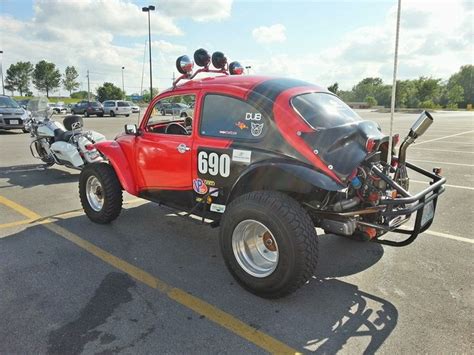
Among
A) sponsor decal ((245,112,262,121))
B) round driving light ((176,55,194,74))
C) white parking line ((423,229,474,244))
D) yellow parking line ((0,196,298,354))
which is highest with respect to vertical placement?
round driving light ((176,55,194,74))

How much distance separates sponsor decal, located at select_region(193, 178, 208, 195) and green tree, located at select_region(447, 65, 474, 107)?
102 metres

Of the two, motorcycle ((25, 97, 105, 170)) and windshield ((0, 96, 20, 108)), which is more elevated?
windshield ((0, 96, 20, 108))

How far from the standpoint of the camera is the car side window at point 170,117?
4.62 metres

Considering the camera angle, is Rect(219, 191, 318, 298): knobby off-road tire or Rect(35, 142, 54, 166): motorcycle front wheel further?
Rect(35, 142, 54, 166): motorcycle front wheel

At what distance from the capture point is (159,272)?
151 inches

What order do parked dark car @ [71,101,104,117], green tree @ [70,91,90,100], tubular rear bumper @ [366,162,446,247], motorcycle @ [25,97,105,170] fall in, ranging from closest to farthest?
1. tubular rear bumper @ [366,162,446,247]
2. motorcycle @ [25,97,105,170]
3. parked dark car @ [71,101,104,117]
4. green tree @ [70,91,90,100]

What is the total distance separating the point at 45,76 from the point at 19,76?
26.6 ft

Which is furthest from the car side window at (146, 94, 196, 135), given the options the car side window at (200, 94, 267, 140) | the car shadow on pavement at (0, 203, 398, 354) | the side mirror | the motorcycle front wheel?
the motorcycle front wheel

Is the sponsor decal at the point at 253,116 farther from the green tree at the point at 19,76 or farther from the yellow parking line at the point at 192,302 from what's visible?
the green tree at the point at 19,76

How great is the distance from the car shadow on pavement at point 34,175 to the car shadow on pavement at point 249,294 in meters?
2.87

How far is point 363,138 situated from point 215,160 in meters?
1.46

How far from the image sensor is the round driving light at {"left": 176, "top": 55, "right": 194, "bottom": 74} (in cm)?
467

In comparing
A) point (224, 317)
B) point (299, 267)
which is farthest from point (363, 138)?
point (224, 317)

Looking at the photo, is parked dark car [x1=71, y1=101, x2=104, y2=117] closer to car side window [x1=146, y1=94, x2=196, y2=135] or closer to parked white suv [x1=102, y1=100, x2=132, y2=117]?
parked white suv [x1=102, y1=100, x2=132, y2=117]
